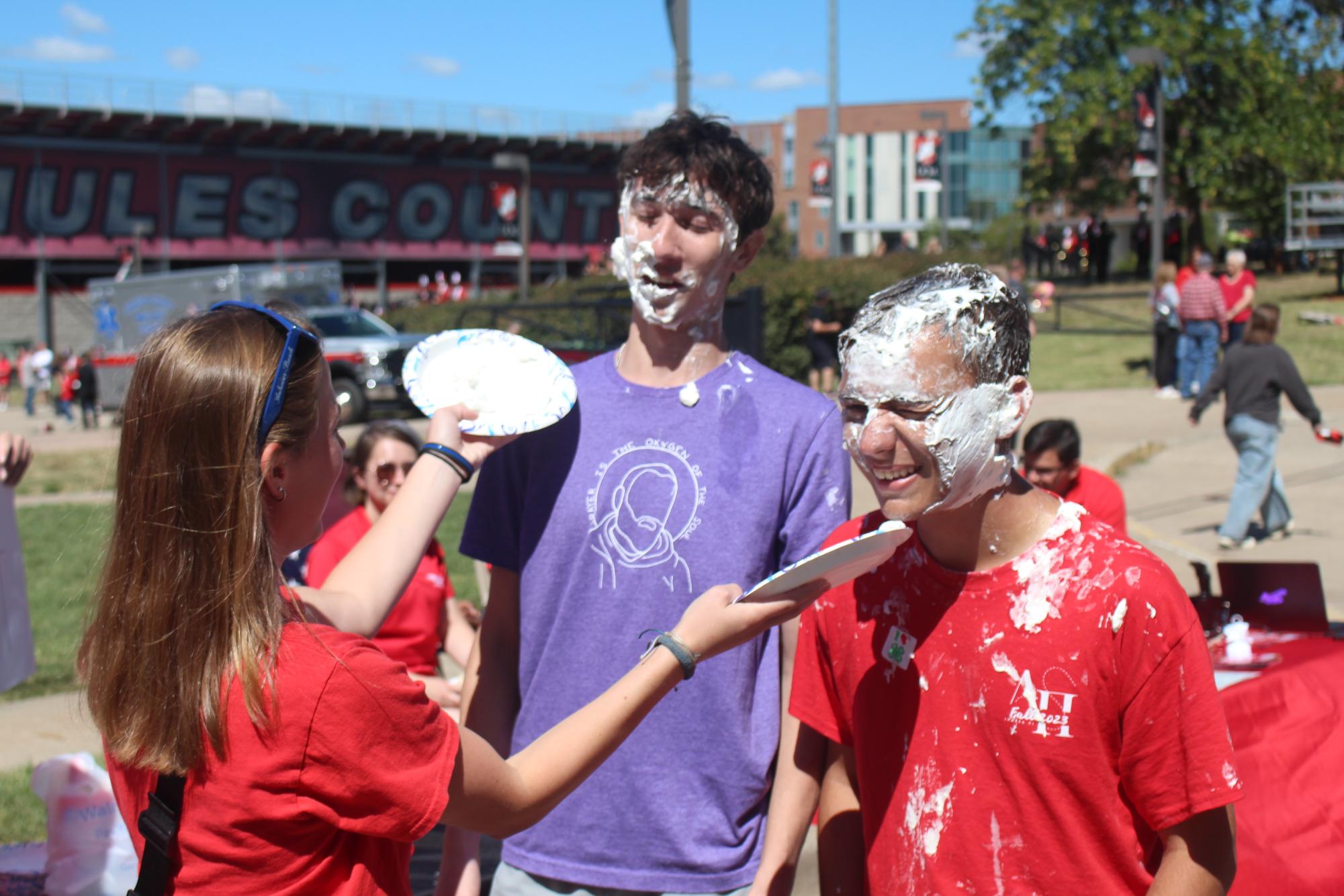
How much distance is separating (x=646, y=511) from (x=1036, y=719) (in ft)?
2.77

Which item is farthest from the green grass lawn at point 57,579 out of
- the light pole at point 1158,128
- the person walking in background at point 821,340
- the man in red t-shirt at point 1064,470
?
the light pole at point 1158,128

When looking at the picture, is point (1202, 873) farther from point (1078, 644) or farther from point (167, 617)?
point (167, 617)

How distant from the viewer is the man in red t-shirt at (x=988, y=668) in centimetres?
172

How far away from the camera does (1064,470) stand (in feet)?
17.7

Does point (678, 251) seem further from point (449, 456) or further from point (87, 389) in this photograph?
point (87, 389)

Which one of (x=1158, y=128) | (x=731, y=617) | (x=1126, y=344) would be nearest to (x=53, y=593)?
(x=731, y=617)

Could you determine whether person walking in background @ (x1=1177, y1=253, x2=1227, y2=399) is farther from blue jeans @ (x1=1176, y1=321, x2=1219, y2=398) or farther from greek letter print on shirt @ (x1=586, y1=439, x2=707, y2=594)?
greek letter print on shirt @ (x1=586, y1=439, x2=707, y2=594)

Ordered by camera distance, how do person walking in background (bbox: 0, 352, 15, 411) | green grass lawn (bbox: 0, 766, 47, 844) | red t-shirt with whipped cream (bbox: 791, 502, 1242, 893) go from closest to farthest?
red t-shirt with whipped cream (bbox: 791, 502, 1242, 893)
green grass lawn (bbox: 0, 766, 47, 844)
person walking in background (bbox: 0, 352, 15, 411)

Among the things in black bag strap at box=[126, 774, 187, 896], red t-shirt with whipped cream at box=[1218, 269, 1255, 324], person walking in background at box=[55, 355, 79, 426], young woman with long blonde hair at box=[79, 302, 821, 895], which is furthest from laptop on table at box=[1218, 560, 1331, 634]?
person walking in background at box=[55, 355, 79, 426]

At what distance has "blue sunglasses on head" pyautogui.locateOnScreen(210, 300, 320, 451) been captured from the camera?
168 cm

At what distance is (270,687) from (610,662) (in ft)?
2.67

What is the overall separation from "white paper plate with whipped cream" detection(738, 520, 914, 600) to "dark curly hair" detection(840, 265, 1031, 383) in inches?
12.0

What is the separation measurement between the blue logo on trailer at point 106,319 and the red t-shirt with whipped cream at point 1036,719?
2765 centimetres

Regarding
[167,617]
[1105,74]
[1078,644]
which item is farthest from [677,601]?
[1105,74]
